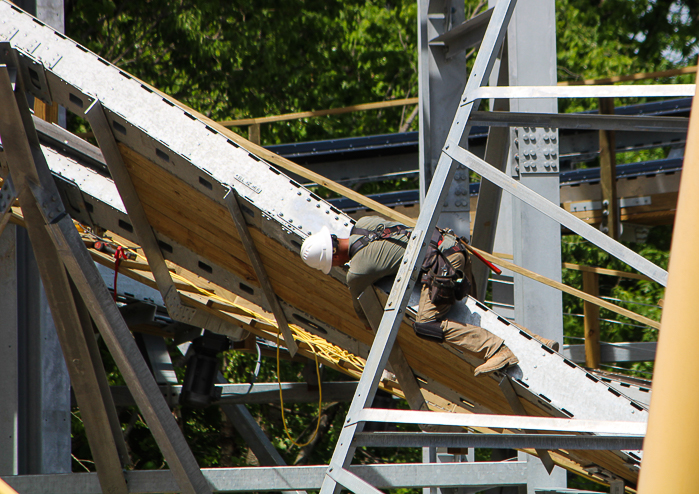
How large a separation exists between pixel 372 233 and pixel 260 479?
8.23 feet

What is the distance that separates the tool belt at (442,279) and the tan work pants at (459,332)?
0.17 ft

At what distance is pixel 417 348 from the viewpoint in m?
5.41

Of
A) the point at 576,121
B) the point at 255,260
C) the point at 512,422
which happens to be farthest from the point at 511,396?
the point at 255,260

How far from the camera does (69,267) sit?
524 cm

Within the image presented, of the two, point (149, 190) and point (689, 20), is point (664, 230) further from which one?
point (149, 190)

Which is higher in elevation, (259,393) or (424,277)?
(259,393)

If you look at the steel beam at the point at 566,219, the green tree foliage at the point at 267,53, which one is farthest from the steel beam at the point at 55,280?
the green tree foliage at the point at 267,53

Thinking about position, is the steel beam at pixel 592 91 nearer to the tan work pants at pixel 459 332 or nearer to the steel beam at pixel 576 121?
the steel beam at pixel 576 121

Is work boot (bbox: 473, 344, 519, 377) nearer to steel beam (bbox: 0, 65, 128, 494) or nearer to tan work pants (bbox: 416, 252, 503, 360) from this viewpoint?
tan work pants (bbox: 416, 252, 503, 360)

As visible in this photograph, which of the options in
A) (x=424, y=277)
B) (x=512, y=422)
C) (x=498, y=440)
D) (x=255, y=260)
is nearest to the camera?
Answer: (x=512, y=422)

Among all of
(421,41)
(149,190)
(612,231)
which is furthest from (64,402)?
(612,231)

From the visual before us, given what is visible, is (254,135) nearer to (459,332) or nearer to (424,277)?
(424,277)

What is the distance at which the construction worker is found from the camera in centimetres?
454

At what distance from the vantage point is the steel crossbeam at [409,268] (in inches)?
144
